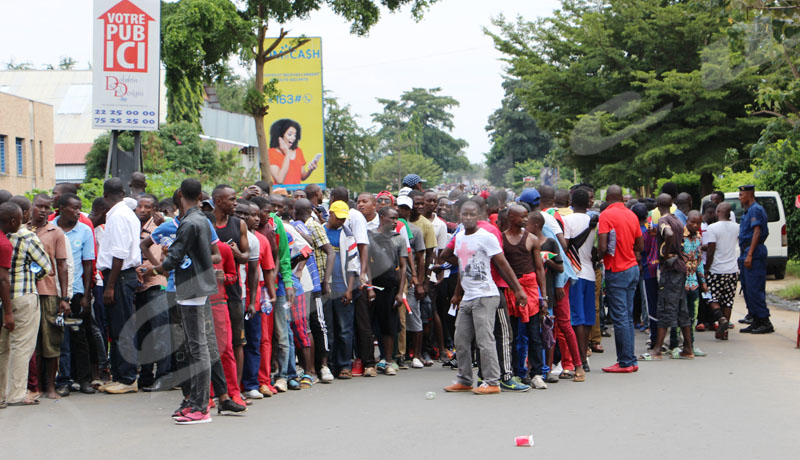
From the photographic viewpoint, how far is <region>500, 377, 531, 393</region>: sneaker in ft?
26.9

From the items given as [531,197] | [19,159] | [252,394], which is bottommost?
[252,394]

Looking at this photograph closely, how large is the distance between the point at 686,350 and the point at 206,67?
12324 millimetres

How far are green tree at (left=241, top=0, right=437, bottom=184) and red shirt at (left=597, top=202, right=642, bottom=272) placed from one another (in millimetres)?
11416

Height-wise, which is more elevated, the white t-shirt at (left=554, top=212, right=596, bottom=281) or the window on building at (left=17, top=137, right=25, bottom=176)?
the window on building at (left=17, top=137, right=25, bottom=176)

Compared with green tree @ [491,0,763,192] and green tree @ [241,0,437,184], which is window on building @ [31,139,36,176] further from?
green tree @ [491,0,763,192]

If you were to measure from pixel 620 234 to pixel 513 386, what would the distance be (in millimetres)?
2194

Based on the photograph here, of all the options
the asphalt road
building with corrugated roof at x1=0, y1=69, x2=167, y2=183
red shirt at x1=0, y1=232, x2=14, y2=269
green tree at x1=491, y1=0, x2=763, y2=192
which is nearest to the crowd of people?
red shirt at x1=0, y1=232, x2=14, y2=269

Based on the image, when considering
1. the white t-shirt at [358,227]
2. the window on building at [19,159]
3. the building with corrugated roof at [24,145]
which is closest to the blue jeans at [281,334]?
the white t-shirt at [358,227]

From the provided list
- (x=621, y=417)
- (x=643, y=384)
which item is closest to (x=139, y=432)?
(x=621, y=417)

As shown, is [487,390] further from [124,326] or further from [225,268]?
[124,326]

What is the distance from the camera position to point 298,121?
28.4 meters

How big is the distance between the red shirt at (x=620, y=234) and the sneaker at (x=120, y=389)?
5112mm

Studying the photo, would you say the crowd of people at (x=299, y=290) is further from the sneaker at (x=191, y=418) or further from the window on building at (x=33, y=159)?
the window on building at (x=33, y=159)

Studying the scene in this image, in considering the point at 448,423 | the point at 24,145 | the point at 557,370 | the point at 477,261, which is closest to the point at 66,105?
the point at 24,145
